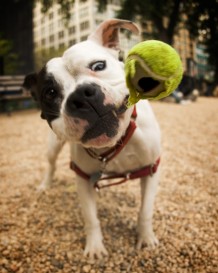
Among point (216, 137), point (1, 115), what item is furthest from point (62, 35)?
point (216, 137)

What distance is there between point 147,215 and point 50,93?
1016 millimetres

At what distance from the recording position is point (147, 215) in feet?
6.02

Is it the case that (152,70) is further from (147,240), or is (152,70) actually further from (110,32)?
(147,240)

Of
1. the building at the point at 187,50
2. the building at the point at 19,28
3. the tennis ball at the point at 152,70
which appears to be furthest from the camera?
the building at the point at 19,28

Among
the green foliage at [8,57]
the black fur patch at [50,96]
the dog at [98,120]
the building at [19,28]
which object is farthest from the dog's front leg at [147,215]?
the building at [19,28]

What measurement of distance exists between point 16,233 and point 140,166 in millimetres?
1079

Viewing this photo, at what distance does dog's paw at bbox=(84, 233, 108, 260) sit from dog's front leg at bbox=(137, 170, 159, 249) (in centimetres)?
25

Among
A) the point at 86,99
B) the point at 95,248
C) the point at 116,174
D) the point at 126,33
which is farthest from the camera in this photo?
the point at 126,33

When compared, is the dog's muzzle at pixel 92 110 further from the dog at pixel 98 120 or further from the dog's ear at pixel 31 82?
the dog's ear at pixel 31 82

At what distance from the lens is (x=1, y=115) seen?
8.32 metres

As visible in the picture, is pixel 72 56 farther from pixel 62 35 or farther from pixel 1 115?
pixel 62 35

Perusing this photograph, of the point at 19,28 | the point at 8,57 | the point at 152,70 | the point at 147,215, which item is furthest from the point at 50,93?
the point at 19,28

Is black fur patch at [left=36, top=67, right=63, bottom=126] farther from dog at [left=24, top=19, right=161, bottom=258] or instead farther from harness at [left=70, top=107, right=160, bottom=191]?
harness at [left=70, top=107, right=160, bottom=191]

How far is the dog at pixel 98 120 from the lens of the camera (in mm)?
1280
